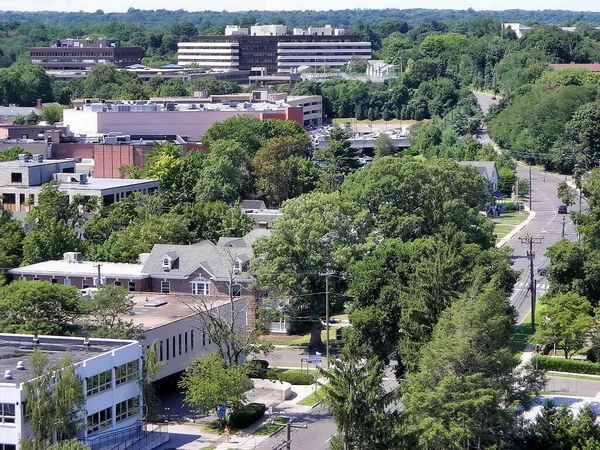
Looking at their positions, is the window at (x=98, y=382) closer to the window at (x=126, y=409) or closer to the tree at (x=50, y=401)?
the window at (x=126, y=409)

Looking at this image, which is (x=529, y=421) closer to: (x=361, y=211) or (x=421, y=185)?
(x=361, y=211)

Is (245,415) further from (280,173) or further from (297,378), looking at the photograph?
(280,173)

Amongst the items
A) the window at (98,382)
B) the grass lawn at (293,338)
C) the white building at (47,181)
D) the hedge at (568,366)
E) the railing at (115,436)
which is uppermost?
the window at (98,382)

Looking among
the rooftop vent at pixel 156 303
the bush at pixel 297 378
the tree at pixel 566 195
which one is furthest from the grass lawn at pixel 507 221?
the rooftop vent at pixel 156 303

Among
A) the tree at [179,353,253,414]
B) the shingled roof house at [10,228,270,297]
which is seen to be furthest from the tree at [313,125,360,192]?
the tree at [179,353,253,414]

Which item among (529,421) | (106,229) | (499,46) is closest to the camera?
(529,421)

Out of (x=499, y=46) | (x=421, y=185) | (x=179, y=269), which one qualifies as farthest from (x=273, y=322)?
(x=499, y=46)
